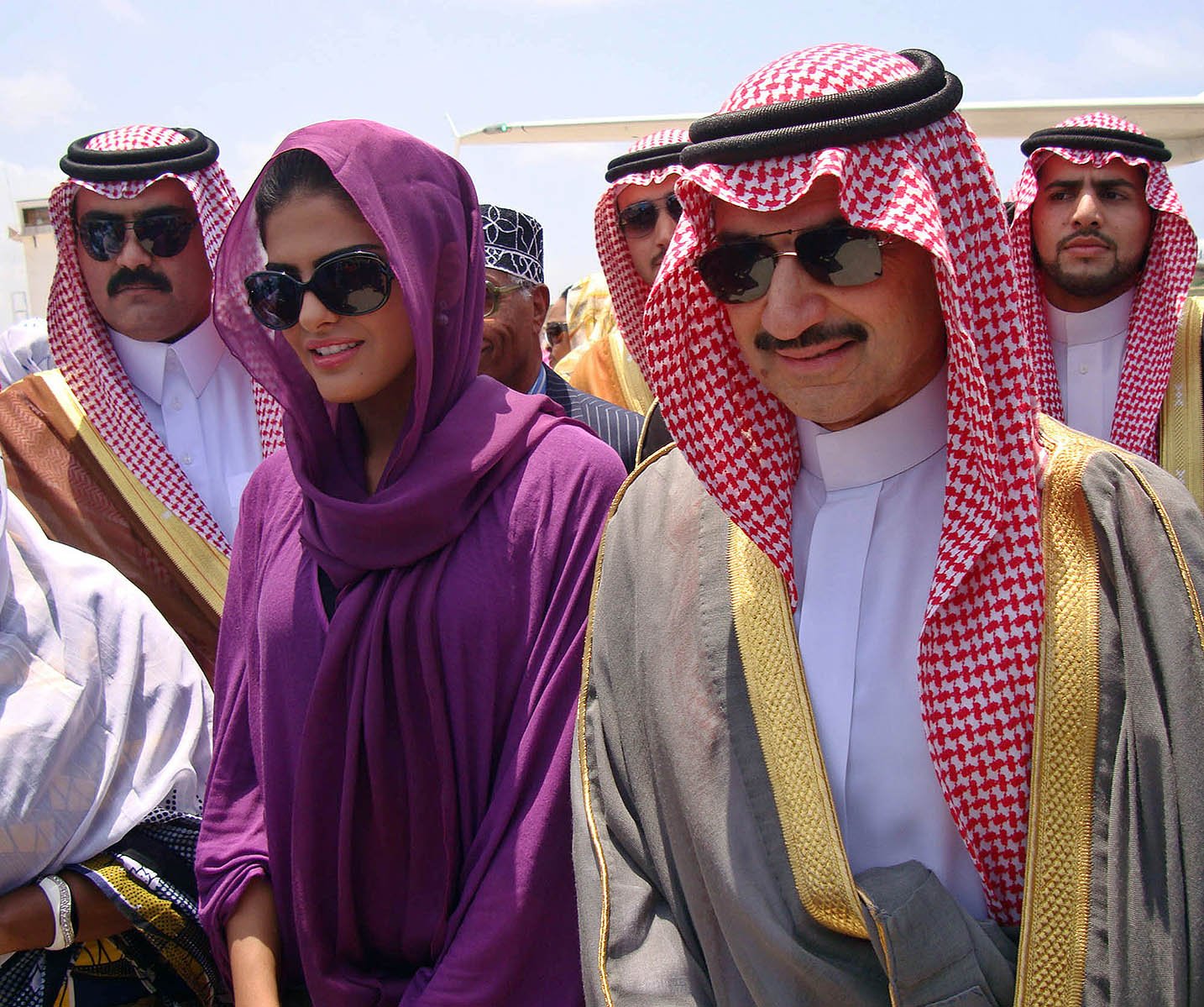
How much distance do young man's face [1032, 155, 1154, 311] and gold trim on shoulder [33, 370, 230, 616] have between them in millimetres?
3194

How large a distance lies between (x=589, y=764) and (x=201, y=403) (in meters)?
2.20

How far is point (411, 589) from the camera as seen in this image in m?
1.99

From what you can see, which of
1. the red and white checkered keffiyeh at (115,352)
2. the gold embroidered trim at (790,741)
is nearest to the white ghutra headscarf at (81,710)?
the red and white checkered keffiyeh at (115,352)

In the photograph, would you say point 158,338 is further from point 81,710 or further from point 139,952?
point 139,952

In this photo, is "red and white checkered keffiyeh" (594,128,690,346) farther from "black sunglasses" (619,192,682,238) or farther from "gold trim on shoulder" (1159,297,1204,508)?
"gold trim on shoulder" (1159,297,1204,508)

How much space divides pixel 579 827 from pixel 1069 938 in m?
0.68

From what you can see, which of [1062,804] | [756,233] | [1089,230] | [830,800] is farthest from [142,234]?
[1089,230]

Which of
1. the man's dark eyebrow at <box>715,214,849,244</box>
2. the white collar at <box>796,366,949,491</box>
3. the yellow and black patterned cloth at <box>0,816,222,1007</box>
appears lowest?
the yellow and black patterned cloth at <box>0,816,222,1007</box>

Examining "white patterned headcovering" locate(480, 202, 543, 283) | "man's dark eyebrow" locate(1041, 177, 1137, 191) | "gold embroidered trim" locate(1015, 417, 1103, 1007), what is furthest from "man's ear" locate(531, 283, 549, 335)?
"gold embroidered trim" locate(1015, 417, 1103, 1007)

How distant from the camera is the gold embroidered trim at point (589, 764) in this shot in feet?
5.51

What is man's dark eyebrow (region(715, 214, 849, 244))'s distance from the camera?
1.68 meters

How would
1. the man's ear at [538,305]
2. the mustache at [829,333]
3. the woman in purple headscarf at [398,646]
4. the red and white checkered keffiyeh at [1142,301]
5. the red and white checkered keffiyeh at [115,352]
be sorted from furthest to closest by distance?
1. the red and white checkered keffiyeh at [1142,301]
2. the man's ear at [538,305]
3. the red and white checkered keffiyeh at [115,352]
4. the woman in purple headscarf at [398,646]
5. the mustache at [829,333]

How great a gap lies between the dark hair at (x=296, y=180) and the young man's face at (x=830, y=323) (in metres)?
0.75

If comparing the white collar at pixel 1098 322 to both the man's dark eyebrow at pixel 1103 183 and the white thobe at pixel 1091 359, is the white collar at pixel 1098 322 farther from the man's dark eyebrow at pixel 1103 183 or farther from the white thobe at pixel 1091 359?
the man's dark eyebrow at pixel 1103 183
